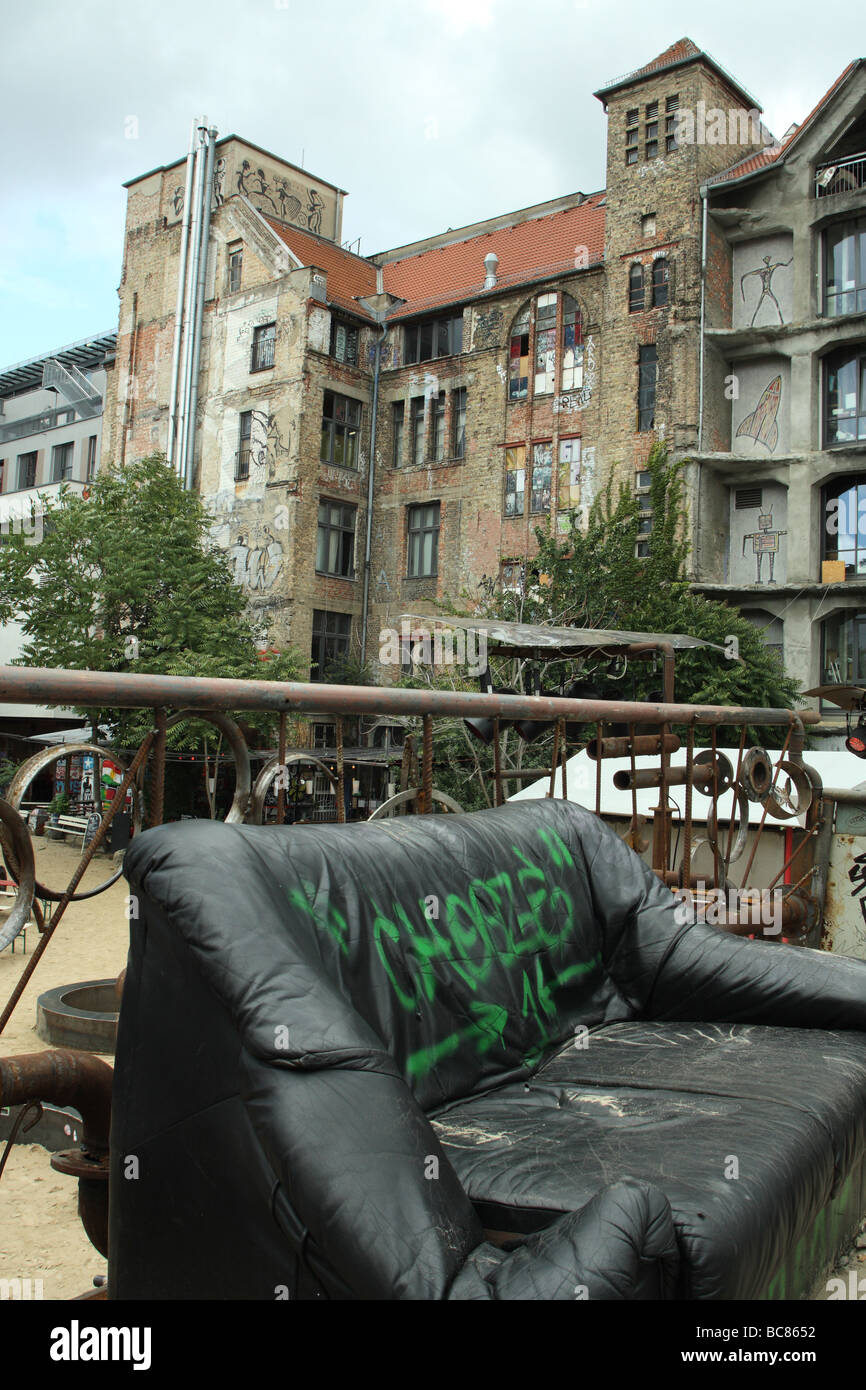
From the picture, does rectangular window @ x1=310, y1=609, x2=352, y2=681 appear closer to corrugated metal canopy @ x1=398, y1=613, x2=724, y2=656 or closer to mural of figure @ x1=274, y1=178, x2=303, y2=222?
mural of figure @ x1=274, y1=178, x2=303, y2=222

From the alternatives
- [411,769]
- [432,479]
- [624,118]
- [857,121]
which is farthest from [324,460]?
[411,769]

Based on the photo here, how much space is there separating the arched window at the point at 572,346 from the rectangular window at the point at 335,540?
27.5 feet

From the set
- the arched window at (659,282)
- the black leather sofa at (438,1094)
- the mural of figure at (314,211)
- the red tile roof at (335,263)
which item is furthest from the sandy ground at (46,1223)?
the mural of figure at (314,211)

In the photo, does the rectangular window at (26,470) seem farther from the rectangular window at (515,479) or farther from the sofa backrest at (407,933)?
the sofa backrest at (407,933)

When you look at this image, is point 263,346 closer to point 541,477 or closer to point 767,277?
point 541,477

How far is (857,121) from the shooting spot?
26578 millimetres

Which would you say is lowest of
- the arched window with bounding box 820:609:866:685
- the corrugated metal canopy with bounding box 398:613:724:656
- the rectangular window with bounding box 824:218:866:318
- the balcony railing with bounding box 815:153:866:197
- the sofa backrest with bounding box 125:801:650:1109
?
the sofa backrest with bounding box 125:801:650:1109

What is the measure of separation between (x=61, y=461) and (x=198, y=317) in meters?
12.8

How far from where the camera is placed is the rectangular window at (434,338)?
33250 millimetres

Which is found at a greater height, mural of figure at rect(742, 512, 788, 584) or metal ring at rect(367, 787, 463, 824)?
mural of figure at rect(742, 512, 788, 584)

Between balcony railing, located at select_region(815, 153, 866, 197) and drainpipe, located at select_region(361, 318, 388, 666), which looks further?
drainpipe, located at select_region(361, 318, 388, 666)

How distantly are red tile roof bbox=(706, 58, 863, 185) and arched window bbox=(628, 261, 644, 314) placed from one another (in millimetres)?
2756

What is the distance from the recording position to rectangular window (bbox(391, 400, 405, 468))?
34.2 meters

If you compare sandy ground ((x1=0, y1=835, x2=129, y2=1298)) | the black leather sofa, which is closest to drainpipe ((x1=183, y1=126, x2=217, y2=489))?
sandy ground ((x1=0, y1=835, x2=129, y2=1298))
